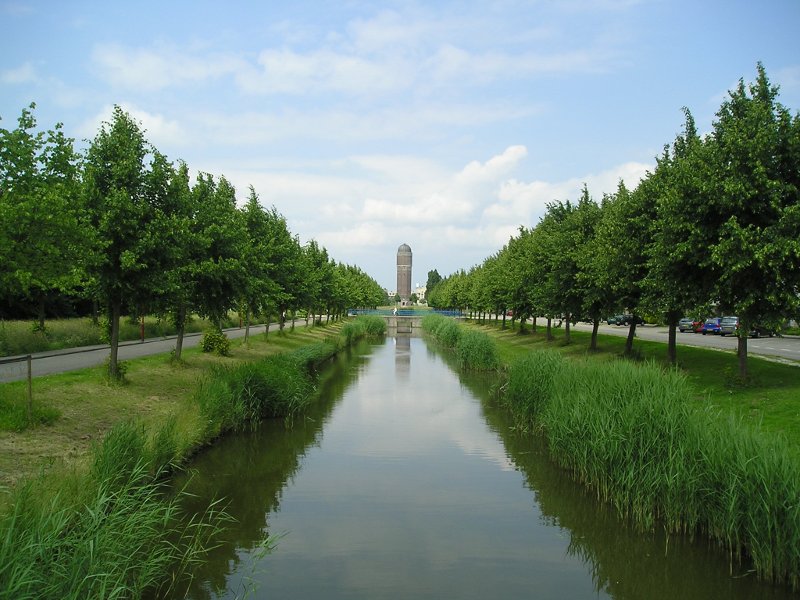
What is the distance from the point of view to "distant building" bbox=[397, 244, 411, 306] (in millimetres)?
177750

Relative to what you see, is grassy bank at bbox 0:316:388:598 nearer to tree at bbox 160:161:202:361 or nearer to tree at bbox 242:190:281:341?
tree at bbox 160:161:202:361

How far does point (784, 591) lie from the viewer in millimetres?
7855

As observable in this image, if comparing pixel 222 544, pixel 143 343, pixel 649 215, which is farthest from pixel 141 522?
pixel 143 343

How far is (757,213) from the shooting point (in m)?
16.1

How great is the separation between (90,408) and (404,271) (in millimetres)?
164311

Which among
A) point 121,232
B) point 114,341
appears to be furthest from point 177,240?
point 114,341

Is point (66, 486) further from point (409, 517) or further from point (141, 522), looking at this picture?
point (409, 517)

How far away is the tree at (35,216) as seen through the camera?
11188 mm

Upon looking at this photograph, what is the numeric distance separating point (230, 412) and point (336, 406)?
6.17 meters

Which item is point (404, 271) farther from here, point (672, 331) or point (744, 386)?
point (744, 386)

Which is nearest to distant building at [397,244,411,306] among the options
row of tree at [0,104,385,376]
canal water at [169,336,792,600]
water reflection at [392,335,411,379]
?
water reflection at [392,335,411,379]

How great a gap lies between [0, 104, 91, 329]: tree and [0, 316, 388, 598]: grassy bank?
2959 millimetres

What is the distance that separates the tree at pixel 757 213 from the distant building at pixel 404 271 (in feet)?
525

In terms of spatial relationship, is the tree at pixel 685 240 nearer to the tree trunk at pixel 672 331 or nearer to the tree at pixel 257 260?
the tree trunk at pixel 672 331
